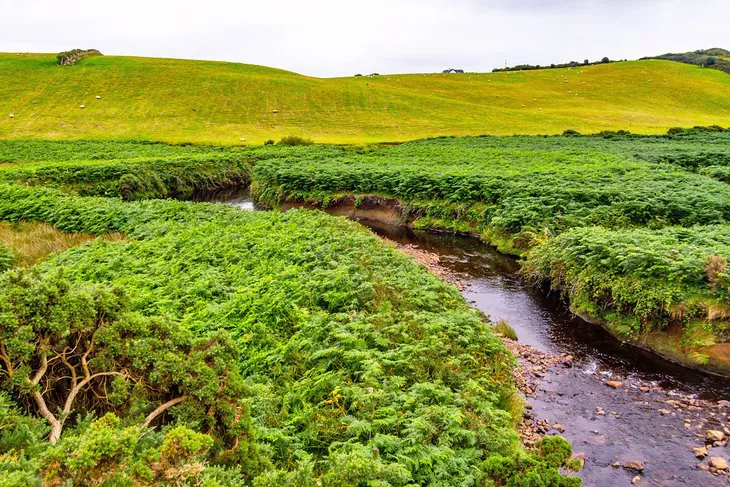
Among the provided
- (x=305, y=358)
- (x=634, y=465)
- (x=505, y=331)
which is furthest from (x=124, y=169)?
(x=634, y=465)

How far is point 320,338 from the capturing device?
422 inches

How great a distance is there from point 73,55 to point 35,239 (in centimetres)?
10397

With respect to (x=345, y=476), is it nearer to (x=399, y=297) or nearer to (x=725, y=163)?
(x=399, y=297)

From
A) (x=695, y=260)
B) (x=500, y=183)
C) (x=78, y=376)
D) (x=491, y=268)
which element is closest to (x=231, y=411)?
(x=78, y=376)

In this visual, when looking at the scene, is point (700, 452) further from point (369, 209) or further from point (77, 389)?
point (369, 209)

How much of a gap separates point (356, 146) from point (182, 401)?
52593mm

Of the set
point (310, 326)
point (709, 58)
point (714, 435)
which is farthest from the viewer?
point (709, 58)

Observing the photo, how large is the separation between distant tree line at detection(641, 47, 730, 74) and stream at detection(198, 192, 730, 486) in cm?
16462

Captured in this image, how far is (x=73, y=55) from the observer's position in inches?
4107

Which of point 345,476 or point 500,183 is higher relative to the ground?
point 500,183

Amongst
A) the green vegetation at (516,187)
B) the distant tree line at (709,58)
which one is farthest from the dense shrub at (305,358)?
the distant tree line at (709,58)

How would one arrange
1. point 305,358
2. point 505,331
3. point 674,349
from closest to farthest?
1. point 305,358
2. point 674,349
3. point 505,331

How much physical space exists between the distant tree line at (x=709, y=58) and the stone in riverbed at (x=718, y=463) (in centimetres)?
16953

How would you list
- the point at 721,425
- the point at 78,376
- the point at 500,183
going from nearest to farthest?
the point at 78,376
the point at 721,425
the point at 500,183
